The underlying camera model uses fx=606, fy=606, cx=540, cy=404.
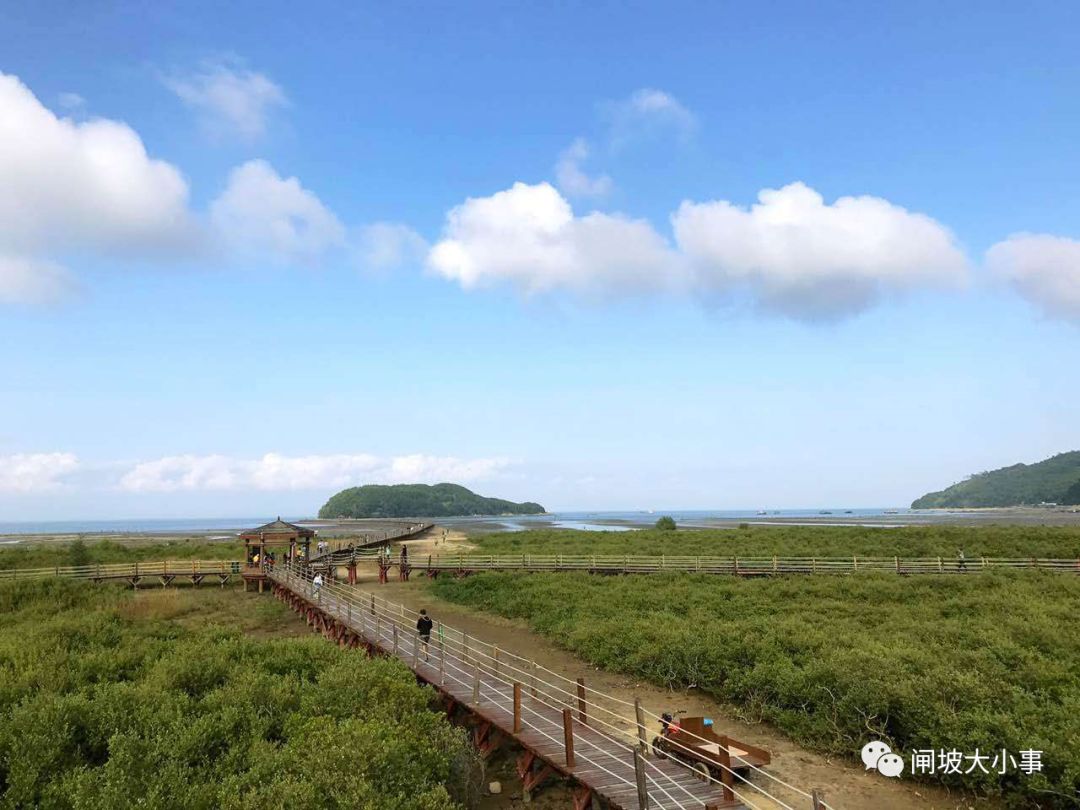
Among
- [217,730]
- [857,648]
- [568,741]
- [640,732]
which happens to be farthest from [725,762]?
[217,730]

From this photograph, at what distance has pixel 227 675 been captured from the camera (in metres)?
15.2

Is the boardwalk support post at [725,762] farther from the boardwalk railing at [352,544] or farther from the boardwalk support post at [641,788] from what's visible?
the boardwalk railing at [352,544]

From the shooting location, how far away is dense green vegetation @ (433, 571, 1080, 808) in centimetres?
1157

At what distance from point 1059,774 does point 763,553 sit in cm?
3626

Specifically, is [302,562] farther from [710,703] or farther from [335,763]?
[335,763]

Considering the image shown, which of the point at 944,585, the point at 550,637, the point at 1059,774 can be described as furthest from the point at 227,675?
the point at 944,585

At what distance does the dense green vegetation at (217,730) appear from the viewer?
349 inches

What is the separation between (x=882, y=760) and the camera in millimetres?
11781

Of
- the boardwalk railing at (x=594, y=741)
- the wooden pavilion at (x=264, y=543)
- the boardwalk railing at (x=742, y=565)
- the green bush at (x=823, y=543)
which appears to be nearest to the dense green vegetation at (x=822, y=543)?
the green bush at (x=823, y=543)

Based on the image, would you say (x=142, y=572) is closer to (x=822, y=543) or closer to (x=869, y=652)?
(x=869, y=652)

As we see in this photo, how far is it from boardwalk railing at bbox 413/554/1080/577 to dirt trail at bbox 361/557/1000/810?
553 inches

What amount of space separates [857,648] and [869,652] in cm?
36

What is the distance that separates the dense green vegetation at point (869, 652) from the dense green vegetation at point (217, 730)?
8.01 meters

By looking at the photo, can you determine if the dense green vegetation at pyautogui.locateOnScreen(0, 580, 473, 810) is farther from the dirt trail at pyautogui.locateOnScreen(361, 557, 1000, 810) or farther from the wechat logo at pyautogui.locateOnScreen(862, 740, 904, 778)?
the wechat logo at pyautogui.locateOnScreen(862, 740, 904, 778)
